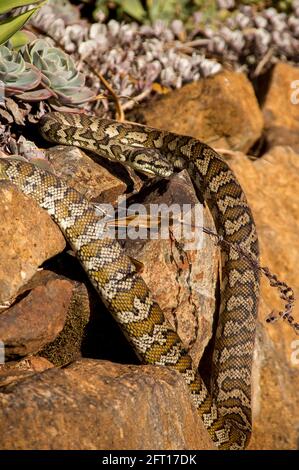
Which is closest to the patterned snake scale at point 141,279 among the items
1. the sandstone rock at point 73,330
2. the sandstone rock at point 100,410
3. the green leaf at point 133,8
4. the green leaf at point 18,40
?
the sandstone rock at point 73,330

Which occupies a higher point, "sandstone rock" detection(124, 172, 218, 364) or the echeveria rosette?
the echeveria rosette

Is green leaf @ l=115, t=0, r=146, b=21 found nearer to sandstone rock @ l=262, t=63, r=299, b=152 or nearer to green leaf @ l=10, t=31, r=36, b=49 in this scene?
sandstone rock @ l=262, t=63, r=299, b=152

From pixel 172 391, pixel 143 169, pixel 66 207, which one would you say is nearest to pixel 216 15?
pixel 143 169

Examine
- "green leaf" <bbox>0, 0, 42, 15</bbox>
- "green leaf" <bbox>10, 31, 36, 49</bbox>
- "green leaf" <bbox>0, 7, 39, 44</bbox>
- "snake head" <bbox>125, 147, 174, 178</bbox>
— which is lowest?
"snake head" <bbox>125, 147, 174, 178</bbox>

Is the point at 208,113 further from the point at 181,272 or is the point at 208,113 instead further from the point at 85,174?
the point at 181,272

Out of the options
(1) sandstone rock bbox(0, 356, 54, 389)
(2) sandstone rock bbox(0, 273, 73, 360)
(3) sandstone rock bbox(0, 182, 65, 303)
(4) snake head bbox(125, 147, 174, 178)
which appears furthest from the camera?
(4) snake head bbox(125, 147, 174, 178)

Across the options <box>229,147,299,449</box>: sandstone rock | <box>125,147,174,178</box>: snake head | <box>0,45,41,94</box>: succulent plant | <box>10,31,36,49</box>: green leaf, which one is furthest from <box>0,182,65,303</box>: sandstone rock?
<box>229,147,299,449</box>: sandstone rock
